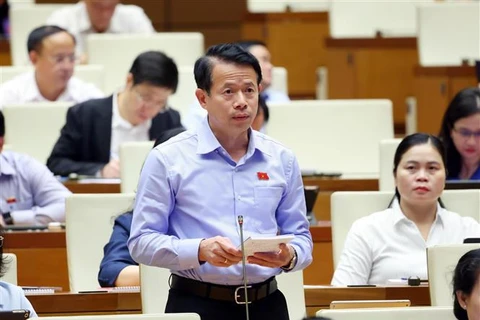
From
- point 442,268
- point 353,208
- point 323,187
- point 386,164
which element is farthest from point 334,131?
point 442,268

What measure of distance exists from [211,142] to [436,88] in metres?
3.27

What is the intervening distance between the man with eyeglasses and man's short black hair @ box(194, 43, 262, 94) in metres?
1.72

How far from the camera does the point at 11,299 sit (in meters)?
2.44

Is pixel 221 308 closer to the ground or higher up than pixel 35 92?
closer to the ground

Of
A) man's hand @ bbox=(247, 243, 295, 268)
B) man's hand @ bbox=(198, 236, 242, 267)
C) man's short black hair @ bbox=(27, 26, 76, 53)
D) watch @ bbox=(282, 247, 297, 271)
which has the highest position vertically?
man's short black hair @ bbox=(27, 26, 76, 53)

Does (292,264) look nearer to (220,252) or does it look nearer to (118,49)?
(220,252)

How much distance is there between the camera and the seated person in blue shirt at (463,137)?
3973 millimetres

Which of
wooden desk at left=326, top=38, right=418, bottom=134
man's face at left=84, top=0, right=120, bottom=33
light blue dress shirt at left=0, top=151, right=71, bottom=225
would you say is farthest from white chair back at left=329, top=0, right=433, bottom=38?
light blue dress shirt at left=0, top=151, right=71, bottom=225

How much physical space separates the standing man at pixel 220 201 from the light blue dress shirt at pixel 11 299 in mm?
257

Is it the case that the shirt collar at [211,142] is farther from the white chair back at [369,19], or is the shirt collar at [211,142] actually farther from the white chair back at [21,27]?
the white chair back at [369,19]

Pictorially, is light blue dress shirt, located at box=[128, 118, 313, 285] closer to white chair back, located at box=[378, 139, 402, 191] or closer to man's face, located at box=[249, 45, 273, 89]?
white chair back, located at box=[378, 139, 402, 191]

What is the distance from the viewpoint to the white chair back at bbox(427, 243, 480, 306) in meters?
2.84

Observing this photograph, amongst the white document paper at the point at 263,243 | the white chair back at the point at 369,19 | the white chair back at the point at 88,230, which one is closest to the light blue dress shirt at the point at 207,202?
the white document paper at the point at 263,243

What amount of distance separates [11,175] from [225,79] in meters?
1.57
